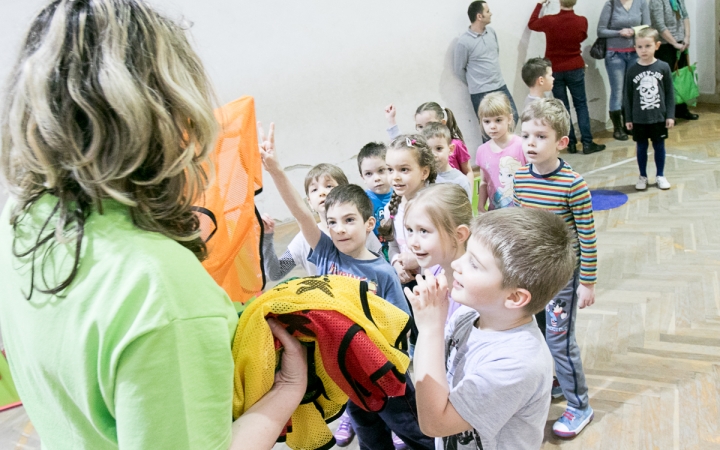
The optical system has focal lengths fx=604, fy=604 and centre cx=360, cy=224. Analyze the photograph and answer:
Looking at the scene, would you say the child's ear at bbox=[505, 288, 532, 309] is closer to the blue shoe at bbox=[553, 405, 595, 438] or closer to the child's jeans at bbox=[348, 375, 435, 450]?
the child's jeans at bbox=[348, 375, 435, 450]

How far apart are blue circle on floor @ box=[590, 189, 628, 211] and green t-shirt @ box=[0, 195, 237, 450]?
5.01m

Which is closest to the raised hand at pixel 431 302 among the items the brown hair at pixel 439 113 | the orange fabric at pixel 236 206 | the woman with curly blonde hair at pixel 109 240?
the orange fabric at pixel 236 206

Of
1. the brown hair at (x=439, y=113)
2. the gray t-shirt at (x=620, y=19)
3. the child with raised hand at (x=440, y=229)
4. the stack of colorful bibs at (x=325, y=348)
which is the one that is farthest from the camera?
the gray t-shirt at (x=620, y=19)

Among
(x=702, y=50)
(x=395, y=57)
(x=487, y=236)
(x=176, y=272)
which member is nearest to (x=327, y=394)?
(x=487, y=236)

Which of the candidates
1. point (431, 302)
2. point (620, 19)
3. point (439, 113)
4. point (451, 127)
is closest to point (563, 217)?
point (431, 302)

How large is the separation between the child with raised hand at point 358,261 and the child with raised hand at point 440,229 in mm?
390

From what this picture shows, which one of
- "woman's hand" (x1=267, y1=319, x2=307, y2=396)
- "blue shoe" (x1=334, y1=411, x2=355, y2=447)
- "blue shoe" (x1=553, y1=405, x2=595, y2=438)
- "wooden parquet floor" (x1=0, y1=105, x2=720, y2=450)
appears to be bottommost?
"wooden parquet floor" (x1=0, y1=105, x2=720, y2=450)

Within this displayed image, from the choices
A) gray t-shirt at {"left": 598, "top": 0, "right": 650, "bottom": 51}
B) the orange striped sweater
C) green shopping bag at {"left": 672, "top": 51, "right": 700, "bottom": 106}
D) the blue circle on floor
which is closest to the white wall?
gray t-shirt at {"left": 598, "top": 0, "right": 650, "bottom": 51}

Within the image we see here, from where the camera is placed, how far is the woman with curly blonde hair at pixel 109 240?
841 millimetres

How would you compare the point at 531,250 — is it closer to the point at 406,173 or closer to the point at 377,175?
the point at 406,173

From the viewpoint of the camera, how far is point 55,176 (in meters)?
0.91

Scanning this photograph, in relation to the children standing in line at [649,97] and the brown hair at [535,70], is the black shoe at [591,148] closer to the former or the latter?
the children standing in line at [649,97]

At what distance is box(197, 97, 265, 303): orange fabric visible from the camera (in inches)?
67.5

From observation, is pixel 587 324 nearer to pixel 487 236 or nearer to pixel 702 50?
pixel 487 236
